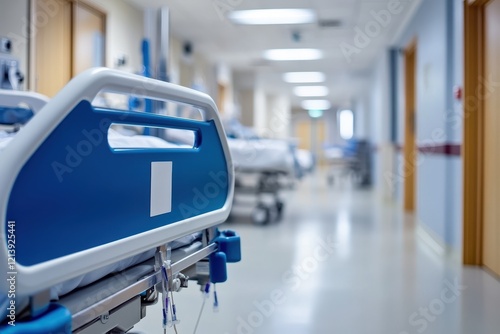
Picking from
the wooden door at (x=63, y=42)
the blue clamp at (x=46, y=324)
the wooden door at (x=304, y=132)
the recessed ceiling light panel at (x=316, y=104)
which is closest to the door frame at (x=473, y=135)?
the blue clamp at (x=46, y=324)

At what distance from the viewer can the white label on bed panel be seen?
1218mm

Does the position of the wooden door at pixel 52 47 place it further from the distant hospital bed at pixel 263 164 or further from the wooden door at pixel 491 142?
the wooden door at pixel 491 142

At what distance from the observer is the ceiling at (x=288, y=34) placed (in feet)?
17.5

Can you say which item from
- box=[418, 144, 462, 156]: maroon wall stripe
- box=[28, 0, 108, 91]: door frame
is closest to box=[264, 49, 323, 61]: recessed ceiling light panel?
box=[28, 0, 108, 91]: door frame

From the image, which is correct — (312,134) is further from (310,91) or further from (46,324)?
(46,324)

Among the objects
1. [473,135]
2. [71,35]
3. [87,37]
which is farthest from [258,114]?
[473,135]

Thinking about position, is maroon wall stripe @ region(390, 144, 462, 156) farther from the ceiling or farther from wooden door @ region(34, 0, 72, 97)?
wooden door @ region(34, 0, 72, 97)

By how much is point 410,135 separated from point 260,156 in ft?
7.93

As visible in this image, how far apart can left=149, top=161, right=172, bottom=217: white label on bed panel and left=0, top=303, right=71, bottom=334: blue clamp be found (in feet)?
1.29

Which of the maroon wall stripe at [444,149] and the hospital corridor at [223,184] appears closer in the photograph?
the hospital corridor at [223,184]

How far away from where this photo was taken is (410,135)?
6160mm

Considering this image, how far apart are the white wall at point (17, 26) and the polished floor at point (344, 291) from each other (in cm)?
249

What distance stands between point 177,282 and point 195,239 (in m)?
0.27

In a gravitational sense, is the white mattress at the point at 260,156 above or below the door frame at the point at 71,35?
below
